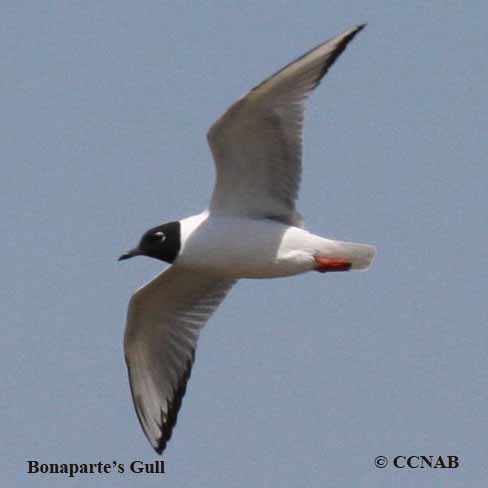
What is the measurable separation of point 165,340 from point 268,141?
206 centimetres

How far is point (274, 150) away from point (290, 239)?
0.63 meters

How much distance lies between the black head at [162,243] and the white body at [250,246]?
2.2 inches

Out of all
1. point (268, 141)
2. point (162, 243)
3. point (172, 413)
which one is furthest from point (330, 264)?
point (172, 413)

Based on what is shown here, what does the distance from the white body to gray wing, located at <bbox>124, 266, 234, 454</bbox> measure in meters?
0.88

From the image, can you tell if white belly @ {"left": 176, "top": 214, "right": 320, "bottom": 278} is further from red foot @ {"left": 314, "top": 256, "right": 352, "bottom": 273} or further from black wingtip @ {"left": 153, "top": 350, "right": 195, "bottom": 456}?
black wingtip @ {"left": 153, "top": 350, "right": 195, "bottom": 456}

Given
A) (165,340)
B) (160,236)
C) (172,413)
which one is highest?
(160,236)

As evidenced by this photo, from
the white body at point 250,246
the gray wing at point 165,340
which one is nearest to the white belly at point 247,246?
the white body at point 250,246

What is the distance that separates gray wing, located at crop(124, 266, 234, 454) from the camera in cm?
1201

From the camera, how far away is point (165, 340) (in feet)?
39.9

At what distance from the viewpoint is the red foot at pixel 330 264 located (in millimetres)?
11086

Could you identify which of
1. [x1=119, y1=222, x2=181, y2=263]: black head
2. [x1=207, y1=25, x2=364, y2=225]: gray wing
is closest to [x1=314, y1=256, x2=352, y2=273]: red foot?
[x1=207, y1=25, x2=364, y2=225]: gray wing

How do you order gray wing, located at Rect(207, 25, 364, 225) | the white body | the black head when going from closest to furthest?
gray wing, located at Rect(207, 25, 364, 225) < the white body < the black head

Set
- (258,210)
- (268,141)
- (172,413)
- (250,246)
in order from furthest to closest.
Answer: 1. (172,413)
2. (258,210)
3. (250,246)
4. (268,141)

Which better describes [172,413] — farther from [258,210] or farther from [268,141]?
[268,141]
